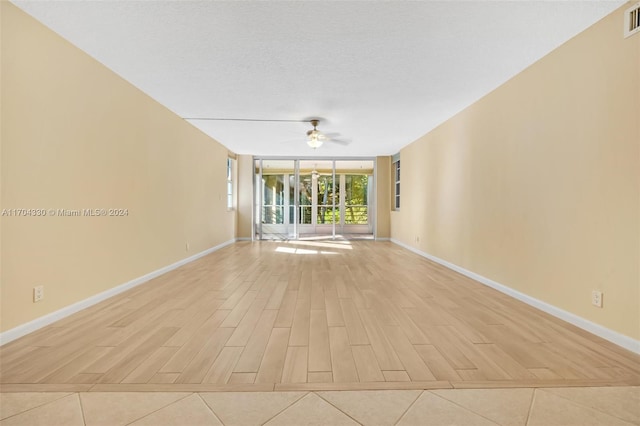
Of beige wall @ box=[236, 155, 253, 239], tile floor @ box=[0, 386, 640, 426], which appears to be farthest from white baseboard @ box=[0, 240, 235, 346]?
beige wall @ box=[236, 155, 253, 239]

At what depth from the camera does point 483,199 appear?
3.82m

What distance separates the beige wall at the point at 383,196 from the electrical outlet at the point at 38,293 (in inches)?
287

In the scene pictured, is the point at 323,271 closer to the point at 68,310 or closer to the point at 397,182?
the point at 68,310

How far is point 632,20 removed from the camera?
2.07 m

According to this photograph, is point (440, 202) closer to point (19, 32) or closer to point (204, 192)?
point (204, 192)

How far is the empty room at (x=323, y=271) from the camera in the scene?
1.57 m

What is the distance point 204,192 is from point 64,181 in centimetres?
333

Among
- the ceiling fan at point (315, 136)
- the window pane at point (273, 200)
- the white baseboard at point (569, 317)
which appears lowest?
the white baseboard at point (569, 317)

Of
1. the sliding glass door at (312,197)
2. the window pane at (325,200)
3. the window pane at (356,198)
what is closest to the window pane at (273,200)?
the sliding glass door at (312,197)

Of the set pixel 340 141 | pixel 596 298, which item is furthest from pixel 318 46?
pixel 340 141

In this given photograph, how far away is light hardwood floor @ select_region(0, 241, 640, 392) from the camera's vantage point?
1653 millimetres

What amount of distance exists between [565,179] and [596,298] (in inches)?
39.4

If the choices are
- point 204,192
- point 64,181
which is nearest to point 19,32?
point 64,181

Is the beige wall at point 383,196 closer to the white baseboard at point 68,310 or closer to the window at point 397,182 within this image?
the window at point 397,182
